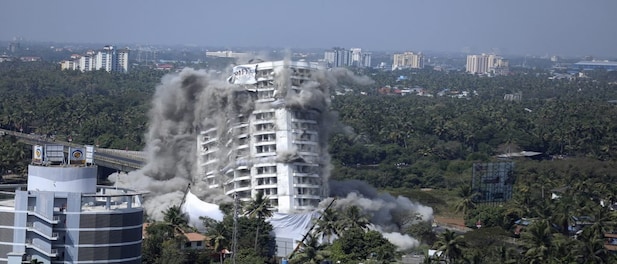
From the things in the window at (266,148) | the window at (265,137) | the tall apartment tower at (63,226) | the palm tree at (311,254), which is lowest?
the palm tree at (311,254)

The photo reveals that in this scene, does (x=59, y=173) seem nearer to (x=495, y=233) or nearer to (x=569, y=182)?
(x=495, y=233)

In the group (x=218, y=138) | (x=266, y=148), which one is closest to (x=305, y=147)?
(x=266, y=148)

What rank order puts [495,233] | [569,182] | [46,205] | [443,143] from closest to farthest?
[46,205]
[495,233]
[569,182]
[443,143]

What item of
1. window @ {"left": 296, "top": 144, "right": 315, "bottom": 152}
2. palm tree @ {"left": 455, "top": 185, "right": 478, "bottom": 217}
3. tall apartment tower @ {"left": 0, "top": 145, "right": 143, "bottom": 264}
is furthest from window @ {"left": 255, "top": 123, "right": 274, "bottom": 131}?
tall apartment tower @ {"left": 0, "top": 145, "right": 143, "bottom": 264}

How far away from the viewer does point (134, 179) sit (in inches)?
3568

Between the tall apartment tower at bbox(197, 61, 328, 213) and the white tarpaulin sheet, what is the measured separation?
6.69 ft

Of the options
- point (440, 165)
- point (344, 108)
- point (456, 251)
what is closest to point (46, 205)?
point (456, 251)

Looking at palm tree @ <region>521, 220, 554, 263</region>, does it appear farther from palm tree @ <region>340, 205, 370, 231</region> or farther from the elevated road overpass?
the elevated road overpass

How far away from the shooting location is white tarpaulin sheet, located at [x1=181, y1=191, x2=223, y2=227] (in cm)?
7906

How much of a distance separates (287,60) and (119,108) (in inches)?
3916

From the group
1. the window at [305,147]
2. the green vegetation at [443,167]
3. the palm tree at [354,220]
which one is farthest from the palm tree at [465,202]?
the palm tree at [354,220]

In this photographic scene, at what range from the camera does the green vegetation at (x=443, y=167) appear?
6769 cm

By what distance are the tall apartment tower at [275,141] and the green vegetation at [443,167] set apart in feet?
13.4

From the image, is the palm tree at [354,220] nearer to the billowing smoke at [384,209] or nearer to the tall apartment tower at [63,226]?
the billowing smoke at [384,209]
